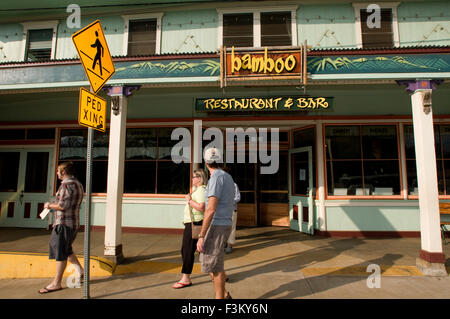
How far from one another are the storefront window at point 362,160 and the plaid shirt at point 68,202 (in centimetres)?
598

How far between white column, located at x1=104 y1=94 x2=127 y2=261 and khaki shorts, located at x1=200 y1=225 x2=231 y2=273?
8.76ft

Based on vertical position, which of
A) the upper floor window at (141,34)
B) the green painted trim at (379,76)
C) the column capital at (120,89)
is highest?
the upper floor window at (141,34)

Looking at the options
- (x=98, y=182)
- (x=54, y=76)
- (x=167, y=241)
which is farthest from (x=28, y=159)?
(x=167, y=241)

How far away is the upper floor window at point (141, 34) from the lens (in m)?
6.88

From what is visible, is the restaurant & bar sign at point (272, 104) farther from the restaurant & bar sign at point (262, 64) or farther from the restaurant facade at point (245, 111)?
the restaurant & bar sign at point (262, 64)

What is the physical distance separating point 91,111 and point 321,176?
19.1ft

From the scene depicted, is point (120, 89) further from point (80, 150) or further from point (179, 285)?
point (179, 285)

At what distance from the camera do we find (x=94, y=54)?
345 cm

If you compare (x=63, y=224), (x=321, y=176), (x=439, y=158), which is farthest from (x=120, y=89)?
(x=439, y=158)

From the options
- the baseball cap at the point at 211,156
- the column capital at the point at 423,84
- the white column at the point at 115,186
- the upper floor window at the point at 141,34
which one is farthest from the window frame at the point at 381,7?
the white column at the point at 115,186

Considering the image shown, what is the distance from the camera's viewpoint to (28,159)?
8172 mm

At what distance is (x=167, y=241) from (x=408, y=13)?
8132 millimetres

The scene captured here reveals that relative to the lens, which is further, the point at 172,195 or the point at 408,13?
the point at 172,195
